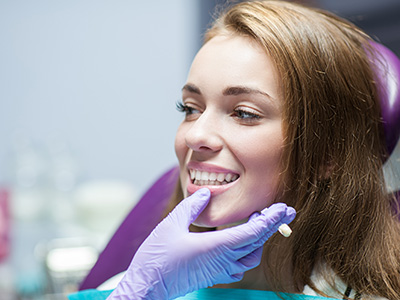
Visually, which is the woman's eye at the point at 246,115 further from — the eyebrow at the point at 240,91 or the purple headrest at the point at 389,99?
the purple headrest at the point at 389,99

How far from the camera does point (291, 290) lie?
1.06 m

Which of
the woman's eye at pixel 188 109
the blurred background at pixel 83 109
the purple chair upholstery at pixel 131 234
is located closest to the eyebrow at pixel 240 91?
the woman's eye at pixel 188 109

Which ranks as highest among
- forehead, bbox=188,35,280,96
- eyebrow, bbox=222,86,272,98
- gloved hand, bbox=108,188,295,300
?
forehead, bbox=188,35,280,96

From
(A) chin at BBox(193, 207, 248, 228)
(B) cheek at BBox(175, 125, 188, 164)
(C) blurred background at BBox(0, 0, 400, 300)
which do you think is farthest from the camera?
(C) blurred background at BBox(0, 0, 400, 300)

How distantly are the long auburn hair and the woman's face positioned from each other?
0.02 m

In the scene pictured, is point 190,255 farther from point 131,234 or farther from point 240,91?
point 131,234

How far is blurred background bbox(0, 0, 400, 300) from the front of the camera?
7.97 feet

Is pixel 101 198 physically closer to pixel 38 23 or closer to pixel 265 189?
pixel 38 23

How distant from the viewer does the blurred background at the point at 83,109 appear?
7.97 ft

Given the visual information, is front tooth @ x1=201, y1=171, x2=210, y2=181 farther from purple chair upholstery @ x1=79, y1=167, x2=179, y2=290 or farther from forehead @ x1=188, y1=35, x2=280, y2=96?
purple chair upholstery @ x1=79, y1=167, x2=179, y2=290

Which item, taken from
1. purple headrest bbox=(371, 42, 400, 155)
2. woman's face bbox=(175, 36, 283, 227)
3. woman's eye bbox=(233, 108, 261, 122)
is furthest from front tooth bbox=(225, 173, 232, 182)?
purple headrest bbox=(371, 42, 400, 155)

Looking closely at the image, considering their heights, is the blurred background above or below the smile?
below

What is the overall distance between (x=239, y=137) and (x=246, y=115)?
0.16ft

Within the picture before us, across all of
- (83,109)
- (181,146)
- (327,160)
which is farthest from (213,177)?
(83,109)
